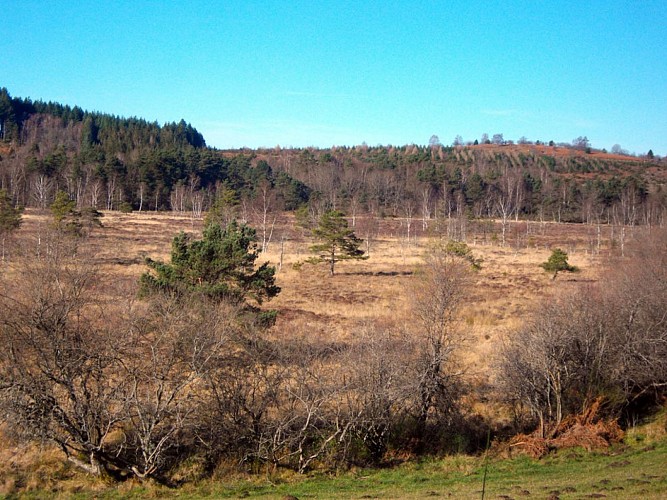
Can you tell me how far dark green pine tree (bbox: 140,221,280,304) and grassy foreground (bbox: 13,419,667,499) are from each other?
21.7 feet

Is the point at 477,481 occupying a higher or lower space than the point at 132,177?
lower

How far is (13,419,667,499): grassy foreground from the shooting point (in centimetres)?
972

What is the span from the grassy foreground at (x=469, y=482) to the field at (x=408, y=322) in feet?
0.07

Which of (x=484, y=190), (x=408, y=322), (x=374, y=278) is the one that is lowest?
(x=408, y=322)

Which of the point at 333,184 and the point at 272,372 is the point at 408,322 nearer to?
the point at 272,372

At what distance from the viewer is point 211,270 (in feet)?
61.6

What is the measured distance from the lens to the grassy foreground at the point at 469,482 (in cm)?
972

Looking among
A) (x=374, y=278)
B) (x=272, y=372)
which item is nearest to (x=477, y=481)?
(x=272, y=372)

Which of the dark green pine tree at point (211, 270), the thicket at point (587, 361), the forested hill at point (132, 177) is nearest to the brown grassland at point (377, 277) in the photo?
the dark green pine tree at point (211, 270)

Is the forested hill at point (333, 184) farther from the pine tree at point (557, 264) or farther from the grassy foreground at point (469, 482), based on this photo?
the grassy foreground at point (469, 482)

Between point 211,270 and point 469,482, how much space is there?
1090cm

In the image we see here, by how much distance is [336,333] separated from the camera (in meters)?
22.1

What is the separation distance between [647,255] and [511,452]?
68.8ft

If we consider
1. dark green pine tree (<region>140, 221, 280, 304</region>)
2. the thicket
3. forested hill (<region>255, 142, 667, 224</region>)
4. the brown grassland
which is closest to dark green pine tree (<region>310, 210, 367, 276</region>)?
the brown grassland
